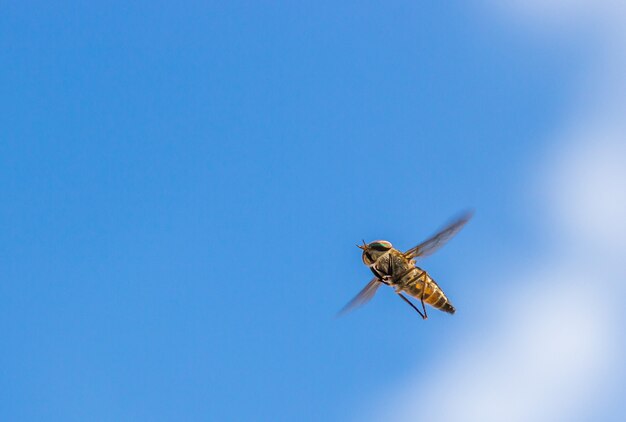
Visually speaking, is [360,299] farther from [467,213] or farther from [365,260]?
[467,213]

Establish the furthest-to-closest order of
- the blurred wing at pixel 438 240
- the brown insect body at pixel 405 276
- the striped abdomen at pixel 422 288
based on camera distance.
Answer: the striped abdomen at pixel 422 288 < the brown insect body at pixel 405 276 < the blurred wing at pixel 438 240

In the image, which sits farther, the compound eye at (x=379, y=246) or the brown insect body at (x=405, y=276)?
the brown insect body at (x=405, y=276)

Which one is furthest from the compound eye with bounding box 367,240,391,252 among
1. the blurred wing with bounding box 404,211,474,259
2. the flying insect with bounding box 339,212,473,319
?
the blurred wing with bounding box 404,211,474,259

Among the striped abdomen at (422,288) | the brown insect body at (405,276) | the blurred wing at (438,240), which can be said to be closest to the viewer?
the blurred wing at (438,240)

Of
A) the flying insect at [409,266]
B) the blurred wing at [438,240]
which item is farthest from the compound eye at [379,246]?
the blurred wing at [438,240]

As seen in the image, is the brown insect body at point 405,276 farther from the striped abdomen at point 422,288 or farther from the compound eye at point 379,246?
→ the compound eye at point 379,246

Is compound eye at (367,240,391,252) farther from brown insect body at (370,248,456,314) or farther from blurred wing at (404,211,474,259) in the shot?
blurred wing at (404,211,474,259)

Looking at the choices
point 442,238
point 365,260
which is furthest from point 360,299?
point 442,238

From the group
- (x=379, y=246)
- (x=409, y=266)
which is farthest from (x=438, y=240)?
(x=379, y=246)
